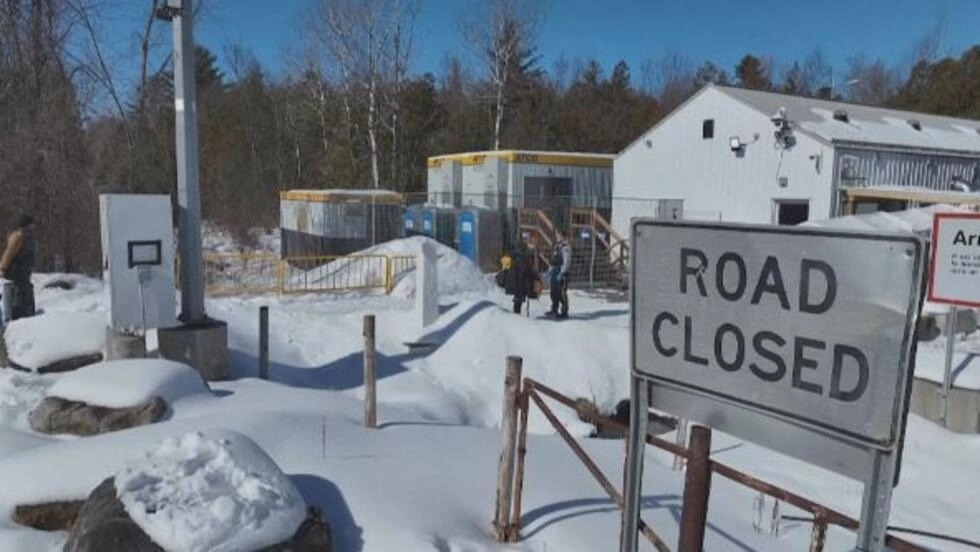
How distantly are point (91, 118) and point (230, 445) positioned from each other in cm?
1924

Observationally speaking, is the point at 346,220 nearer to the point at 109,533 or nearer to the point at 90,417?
the point at 90,417

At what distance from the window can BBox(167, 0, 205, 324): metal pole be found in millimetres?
20135

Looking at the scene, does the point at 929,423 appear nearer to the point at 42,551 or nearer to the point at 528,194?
the point at 42,551

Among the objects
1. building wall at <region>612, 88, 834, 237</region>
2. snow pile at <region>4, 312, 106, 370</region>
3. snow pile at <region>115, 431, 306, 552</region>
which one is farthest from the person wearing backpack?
building wall at <region>612, 88, 834, 237</region>

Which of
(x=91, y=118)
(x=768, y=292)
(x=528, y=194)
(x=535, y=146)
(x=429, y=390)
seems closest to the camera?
(x=768, y=292)

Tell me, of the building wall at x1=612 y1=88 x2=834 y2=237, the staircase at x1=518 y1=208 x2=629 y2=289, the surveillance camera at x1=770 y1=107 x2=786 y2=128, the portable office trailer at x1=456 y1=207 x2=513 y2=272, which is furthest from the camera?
the surveillance camera at x1=770 y1=107 x2=786 y2=128

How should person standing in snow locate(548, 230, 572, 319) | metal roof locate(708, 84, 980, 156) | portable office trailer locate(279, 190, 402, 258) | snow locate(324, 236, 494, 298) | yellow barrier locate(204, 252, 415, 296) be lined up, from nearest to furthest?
person standing in snow locate(548, 230, 572, 319), yellow barrier locate(204, 252, 415, 296), snow locate(324, 236, 494, 298), metal roof locate(708, 84, 980, 156), portable office trailer locate(279, 190, 402, 258)

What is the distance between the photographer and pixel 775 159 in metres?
22.8

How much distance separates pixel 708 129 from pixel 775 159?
9.99 ft

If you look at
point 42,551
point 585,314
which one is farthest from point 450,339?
point 42,551

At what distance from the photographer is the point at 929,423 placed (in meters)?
8.52

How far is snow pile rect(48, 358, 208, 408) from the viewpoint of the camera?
5883 millimetres

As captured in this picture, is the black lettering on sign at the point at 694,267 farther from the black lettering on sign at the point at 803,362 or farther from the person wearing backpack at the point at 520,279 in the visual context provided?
the person wearing backpack at the point at 520,279

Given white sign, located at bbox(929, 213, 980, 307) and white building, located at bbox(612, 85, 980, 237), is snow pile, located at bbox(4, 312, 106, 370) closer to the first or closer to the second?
white sign, located at bbox(929, 213, 980, 307)
